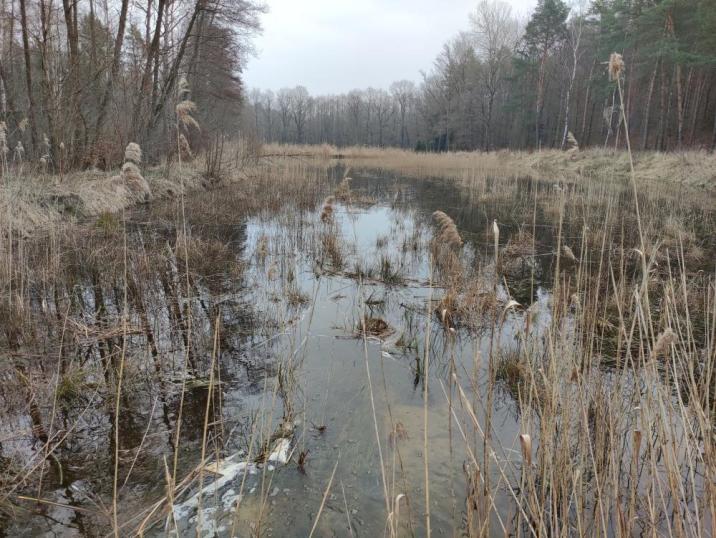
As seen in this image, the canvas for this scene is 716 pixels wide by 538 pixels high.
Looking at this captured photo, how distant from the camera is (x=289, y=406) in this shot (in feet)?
9.70

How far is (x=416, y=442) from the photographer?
9.60 ft

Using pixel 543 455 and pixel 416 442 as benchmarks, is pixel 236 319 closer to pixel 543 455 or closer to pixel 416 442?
pixel 416 442

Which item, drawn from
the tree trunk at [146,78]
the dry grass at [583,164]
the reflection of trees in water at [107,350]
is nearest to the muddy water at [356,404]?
the reflection of trees in water at [107,350]

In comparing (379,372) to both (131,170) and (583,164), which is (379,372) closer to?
(131,170)

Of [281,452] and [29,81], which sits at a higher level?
[29,81]

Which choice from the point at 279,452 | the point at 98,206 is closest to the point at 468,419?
the point at 279,452

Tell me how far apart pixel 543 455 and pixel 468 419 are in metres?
1.01

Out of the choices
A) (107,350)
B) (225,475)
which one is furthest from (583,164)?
(225,475)

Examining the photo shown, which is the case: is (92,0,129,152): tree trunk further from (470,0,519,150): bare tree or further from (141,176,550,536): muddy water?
(470,0,519,150): bare tree

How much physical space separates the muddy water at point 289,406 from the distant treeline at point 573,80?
1254 centimetres

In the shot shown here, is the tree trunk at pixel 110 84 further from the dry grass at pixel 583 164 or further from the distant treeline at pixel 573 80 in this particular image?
the distant treeline at pixel 573 80

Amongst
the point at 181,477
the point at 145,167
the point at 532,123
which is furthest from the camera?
the point at 532,123

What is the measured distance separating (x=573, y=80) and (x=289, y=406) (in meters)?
35.1

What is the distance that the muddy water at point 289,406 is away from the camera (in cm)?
228
